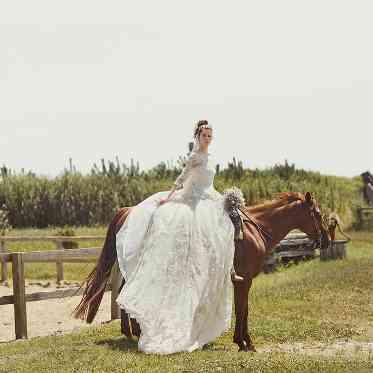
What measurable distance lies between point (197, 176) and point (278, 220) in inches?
57.4

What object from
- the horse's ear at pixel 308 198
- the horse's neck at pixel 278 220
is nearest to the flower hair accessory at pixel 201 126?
the horse's neck at pixel 278 220

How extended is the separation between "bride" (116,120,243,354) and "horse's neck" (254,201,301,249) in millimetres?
878

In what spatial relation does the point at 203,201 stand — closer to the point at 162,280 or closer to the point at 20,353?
the point at 162,280

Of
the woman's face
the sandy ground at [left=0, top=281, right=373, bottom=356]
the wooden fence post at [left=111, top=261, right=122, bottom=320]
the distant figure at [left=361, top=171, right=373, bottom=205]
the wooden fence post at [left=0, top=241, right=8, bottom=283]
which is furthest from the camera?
the distant figure at [left=361, top=171, right=373, bottom=205]

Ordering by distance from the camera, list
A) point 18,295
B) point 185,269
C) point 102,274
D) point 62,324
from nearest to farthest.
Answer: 1. point 185,269
2. point 102,274
3. point 18,295
4. point 62,324

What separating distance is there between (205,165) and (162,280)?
160 cm

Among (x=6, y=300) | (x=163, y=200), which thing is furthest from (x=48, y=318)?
(x=163, y=200)

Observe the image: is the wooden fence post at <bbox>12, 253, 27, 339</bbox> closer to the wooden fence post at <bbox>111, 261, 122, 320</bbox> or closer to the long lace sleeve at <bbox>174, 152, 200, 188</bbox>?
the wooden fence post at <bbox>111, 261, 122, 320</bbox>

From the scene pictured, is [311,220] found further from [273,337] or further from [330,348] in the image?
[273,337]

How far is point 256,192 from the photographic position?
32.0 metres

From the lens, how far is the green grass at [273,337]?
812 centimetres

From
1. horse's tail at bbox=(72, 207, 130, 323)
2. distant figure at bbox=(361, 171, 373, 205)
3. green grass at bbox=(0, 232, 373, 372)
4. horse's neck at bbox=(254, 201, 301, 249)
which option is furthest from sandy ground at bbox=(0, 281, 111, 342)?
distant figure at bbox=(361, 171, 373, 205)

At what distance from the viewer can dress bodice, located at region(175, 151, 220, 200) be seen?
30.8ft

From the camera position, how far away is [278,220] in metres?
10.1
